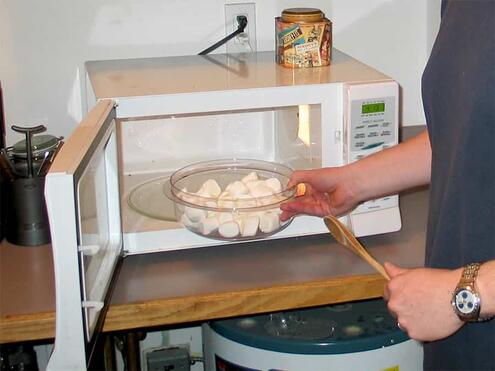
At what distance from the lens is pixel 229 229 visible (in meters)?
1.16

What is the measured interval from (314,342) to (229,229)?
24 cm

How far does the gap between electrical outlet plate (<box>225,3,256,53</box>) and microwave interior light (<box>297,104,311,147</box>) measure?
11.5 inches

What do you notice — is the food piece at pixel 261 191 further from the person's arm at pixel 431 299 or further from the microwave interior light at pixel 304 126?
the person's arm at pixel 431 299

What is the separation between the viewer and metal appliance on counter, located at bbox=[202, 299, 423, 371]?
4.08 feet

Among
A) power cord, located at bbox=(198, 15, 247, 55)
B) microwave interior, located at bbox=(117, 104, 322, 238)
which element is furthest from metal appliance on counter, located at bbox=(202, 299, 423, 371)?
power cord, located at bbox=(198, 15, 247, 55)

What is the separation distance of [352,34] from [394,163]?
23.8 inches

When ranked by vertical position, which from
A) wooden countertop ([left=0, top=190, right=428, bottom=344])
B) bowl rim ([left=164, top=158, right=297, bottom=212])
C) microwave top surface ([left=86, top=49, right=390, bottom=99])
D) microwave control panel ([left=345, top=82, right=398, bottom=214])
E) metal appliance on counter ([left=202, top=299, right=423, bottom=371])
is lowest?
metal appliance on counter ([left=202, top=299, right=423, bottom=371])

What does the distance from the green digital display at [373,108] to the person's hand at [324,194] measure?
91 millimetres

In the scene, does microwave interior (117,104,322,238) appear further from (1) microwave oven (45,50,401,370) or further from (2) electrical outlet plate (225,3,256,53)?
(2) electrical outlet plate (225,3,256,53)

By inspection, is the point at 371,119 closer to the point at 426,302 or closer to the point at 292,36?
the point at 292,36

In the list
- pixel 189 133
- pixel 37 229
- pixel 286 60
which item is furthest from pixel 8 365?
pixel 286 60

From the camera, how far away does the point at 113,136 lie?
1.13 m

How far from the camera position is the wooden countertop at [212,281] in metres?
1.04

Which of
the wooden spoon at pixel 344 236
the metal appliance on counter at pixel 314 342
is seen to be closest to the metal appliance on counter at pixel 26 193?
the metal appliance on counter at pixel 314 342
